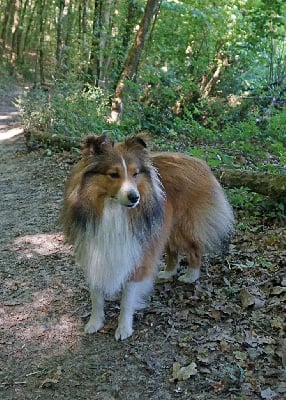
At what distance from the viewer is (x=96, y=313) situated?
148 inches

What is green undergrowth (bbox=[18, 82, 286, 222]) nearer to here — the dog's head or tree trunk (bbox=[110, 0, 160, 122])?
tree trunk (bbox=[110, 0, 160, 122])

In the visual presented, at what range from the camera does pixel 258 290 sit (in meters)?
4.08

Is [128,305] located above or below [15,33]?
above

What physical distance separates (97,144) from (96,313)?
1.43m

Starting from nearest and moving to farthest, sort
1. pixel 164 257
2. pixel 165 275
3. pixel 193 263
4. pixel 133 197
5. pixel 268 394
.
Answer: pixel 268 394 → pixel 133 197 → pixel 193 263 → pixel 165 275 → pixel 164 257

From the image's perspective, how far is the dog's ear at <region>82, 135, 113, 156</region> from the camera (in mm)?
3271

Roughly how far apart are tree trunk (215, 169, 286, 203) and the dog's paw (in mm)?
2806

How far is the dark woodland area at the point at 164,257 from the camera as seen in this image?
3158 mm

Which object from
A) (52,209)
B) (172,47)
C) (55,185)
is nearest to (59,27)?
(172,47)

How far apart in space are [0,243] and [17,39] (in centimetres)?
2451

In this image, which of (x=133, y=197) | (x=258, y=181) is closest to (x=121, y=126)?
(x=258, y=181)

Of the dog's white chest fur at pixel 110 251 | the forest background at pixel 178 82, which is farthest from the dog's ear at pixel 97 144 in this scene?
the forest background at pixel 178 82

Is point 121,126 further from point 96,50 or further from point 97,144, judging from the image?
point 97,144

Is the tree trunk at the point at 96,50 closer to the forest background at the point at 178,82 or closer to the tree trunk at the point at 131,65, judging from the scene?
the forest background at the point at 178,82
